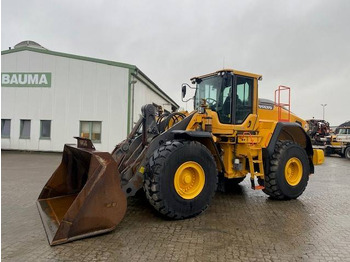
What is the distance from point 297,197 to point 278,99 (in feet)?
7.74

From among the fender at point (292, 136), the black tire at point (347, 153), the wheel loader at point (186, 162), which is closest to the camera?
the wheel loader at point (186, 162)

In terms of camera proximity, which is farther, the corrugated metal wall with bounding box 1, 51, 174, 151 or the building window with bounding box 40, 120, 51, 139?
the building window with bounding box 40, 120, 51, 139

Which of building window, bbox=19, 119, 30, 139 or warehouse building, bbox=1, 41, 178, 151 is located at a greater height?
warehouse building, bbox=1, 41, 178, 151

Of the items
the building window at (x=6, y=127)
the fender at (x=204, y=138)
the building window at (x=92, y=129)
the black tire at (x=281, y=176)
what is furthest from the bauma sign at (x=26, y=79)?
the black tire at (x=281, y=176)

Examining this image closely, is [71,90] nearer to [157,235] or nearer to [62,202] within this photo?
[62,202]

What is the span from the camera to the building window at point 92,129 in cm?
1623

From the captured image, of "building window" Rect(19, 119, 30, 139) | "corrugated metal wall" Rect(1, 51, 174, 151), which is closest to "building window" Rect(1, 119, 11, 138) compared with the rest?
"corrugated metal wall" Rect(1, 51, 174, 151)

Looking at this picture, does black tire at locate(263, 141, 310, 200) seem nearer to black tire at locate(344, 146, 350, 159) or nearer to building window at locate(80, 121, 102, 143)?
building window at locate(80, 121, 102, 143)

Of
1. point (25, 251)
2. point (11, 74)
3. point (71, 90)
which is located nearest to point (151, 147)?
point (25, 251)

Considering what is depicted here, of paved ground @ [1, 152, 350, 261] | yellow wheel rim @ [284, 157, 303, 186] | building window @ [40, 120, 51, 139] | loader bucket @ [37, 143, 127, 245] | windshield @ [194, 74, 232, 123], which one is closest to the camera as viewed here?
paved ground @ [1, 152, 350, 261]

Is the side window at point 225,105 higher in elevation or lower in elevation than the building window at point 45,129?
higher

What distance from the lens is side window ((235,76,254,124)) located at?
20.4 ft

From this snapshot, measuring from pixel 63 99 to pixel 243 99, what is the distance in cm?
1305

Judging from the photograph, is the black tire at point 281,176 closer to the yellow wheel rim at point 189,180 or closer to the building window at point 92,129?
the yellow wheel rim at point 189,180
